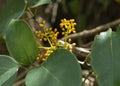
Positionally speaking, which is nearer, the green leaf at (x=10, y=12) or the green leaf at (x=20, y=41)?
the green leaf at (x=20, y=41)

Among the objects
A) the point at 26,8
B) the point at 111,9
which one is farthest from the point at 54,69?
the point at 111,9

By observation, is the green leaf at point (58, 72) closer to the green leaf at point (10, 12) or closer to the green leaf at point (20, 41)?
the green leaf at point (20, 41)

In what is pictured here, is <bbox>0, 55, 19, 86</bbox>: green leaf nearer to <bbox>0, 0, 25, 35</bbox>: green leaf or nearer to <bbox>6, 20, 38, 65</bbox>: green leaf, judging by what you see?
<bbox>6, 20, 38, 65</bbox>: green leaf

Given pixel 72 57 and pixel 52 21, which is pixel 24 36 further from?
pixel 52 21

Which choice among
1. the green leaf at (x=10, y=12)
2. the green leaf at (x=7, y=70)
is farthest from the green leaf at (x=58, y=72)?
the green leaf at (x=10, y=12)

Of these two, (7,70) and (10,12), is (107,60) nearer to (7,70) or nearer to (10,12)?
(7,70)

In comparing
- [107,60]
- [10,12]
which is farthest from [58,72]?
[10,12]
